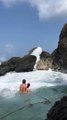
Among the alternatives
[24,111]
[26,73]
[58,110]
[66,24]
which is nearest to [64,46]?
[66,24]

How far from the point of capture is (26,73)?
89.4 ft

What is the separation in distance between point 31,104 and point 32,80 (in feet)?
23.9

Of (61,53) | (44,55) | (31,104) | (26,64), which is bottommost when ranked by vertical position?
(31,104)

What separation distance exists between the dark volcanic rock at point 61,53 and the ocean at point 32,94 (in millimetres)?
1179

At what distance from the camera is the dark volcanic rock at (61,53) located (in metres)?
28.4

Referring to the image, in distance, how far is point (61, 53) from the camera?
1151 inches

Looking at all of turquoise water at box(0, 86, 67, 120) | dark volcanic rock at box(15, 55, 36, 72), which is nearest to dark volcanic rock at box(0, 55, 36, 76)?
dark volcanic rock at box(15, 55, 36, 72)

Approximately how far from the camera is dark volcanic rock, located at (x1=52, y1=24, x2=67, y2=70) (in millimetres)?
28391

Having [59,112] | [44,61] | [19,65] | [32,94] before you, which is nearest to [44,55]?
[44,61]

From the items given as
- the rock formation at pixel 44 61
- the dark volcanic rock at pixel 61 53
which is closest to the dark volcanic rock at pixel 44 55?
the rock formation at pixel 44 61

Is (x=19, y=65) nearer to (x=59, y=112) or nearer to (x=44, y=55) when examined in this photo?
(x=44, y=55)

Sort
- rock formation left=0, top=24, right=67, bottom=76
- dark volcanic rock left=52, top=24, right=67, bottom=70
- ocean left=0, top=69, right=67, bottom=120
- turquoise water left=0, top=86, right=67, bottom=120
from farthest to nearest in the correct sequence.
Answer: dark volcanic rock left=52, top=24, right=67, bottom=70, rock formation left=0, top=24, right=67, bottom=76, ocean left=0, top=69, right=67, bottom=120, turquoise water left=0, top=86, right=67, bottom=120

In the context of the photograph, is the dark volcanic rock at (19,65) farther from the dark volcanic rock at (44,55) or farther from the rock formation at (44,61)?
the dark volcanic rock at (44,55)

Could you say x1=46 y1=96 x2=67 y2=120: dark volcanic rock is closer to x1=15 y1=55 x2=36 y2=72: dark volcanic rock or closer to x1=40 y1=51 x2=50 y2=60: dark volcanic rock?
x1=15 y1=55 x2=36 y2=72: dark volcanic rock
